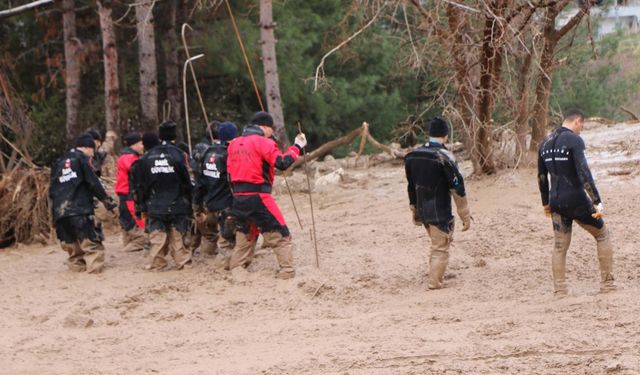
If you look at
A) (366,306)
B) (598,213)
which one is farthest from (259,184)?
(598,213)

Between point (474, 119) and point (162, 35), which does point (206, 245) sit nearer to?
point (474, 119)

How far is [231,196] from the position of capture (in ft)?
37.9

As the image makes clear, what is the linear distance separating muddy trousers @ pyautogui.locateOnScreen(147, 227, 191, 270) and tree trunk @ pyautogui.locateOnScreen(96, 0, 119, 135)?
8686 mm

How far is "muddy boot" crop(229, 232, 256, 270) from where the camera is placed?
11.0 m

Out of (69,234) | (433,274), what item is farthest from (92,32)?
(433,274)

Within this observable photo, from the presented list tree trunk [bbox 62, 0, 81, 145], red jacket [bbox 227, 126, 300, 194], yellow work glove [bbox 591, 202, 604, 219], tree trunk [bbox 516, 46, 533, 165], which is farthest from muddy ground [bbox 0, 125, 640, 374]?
tree trunk [bbox 62, 0, 81, 145]

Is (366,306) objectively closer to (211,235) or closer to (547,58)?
(211,235)

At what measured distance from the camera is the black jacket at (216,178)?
37.8 feet

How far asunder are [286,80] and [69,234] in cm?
1133

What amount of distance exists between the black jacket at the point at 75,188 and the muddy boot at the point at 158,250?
0.80 m

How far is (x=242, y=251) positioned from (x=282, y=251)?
601mm

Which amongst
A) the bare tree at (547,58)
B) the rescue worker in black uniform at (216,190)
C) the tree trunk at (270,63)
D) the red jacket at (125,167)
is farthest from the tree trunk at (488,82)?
the tree trunk at (270,63)

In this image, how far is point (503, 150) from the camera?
46.7ft

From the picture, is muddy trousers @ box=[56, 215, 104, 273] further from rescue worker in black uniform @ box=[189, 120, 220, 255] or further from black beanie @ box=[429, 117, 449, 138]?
black beanie @ box=[429, 117, 449, 138]
